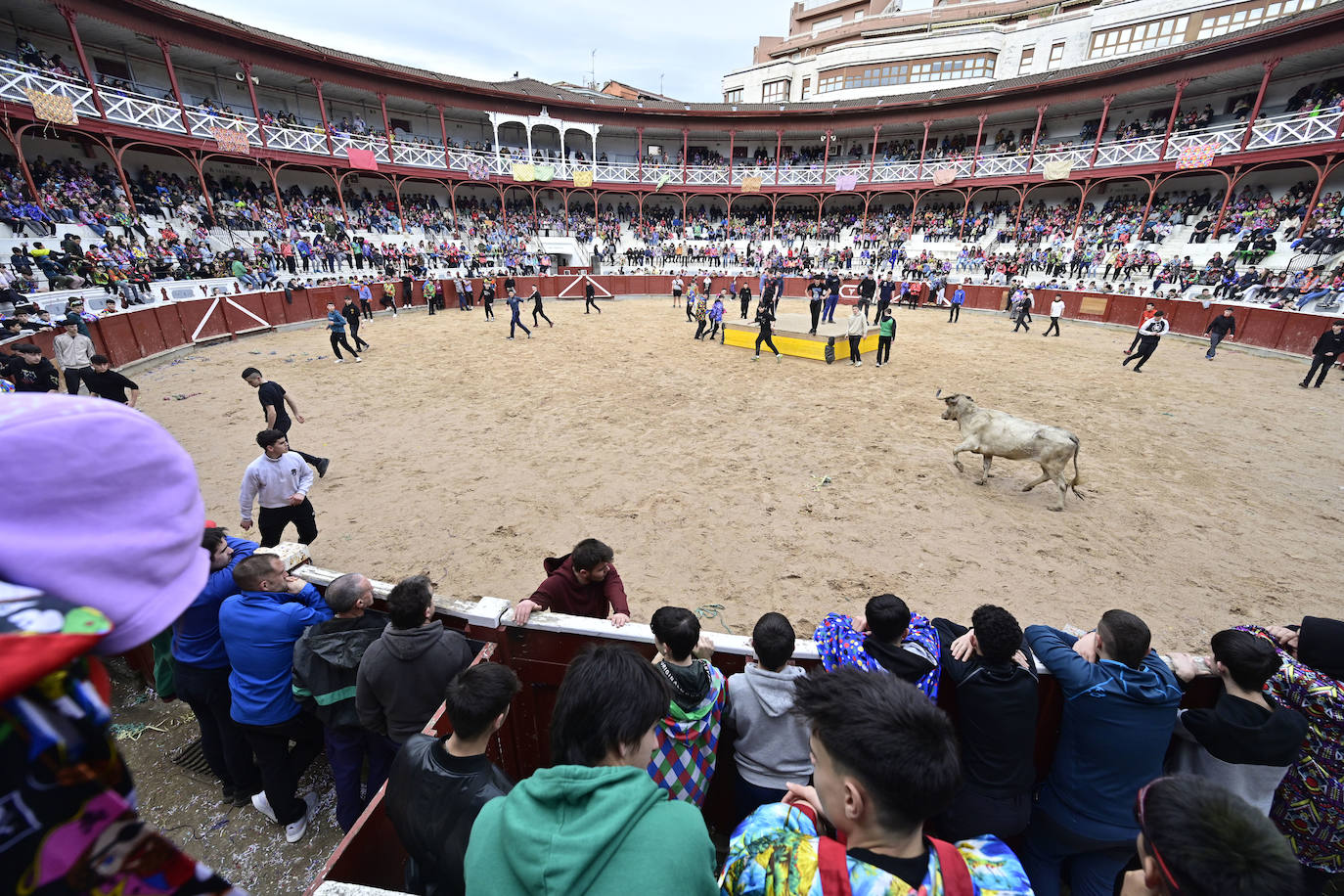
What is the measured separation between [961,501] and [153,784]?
27.5 feet

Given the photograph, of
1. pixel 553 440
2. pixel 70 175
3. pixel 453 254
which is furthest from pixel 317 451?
pixel 453 254

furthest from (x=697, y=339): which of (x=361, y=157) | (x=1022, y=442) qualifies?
(x=361, y=157)

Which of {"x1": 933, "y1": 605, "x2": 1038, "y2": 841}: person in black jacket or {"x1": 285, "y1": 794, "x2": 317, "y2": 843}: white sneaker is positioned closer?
{"x1": 933, "y1": 605, "x2": 1038, "y2": 841}: person in black jacket

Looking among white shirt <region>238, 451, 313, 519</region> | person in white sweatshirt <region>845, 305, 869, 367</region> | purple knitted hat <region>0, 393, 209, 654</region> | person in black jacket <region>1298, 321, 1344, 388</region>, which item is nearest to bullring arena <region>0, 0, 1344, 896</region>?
purple knitted hat <region>0, 393, 209, 654</region>

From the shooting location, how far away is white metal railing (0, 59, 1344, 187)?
66.4 feet

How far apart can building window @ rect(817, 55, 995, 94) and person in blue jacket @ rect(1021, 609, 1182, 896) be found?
5106 centimetres

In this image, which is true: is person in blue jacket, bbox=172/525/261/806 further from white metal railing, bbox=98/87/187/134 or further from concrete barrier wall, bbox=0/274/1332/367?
white metal railing, bbox=98/87/187/134

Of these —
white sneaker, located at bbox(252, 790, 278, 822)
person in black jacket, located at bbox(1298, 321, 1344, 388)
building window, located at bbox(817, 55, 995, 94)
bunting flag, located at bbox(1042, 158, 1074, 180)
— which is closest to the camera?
white sneaker, located at bbox(252, 790, 278, 822)

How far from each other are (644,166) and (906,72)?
72.8ft

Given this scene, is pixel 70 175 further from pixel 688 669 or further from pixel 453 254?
pixel 688 669

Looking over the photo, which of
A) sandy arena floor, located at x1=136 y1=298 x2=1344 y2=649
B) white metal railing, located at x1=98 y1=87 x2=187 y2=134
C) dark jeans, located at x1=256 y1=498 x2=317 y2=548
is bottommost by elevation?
sandy arena floor, located at x1=136 y1=298 x2=1344 y2=649

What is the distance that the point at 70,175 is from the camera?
20.9 m

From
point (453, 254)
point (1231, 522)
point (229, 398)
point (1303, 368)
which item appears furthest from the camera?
point (453, 254)

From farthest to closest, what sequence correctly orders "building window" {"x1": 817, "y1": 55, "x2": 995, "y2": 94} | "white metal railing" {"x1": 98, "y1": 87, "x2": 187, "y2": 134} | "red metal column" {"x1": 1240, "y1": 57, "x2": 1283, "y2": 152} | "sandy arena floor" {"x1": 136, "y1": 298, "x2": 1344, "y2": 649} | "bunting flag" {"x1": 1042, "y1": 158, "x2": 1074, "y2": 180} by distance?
"building window" {"x1": 817, "y1": 55, "x2": 995, "y2": 94} < "bunting flag" {"x1": 1042, "y1": 158, "x2": 1074, "y2": 180} < "red metal column" {"x1": 1240, "y1": 57, "x2": 1283, "y2": 152} < "white metal railing" {"x1": 98, "y1": 87, "x2": 187, "y2": 134} < "sandy arena floor" {"x1": 136, "y1": 298, "x2": 1344, "y2": 649}
